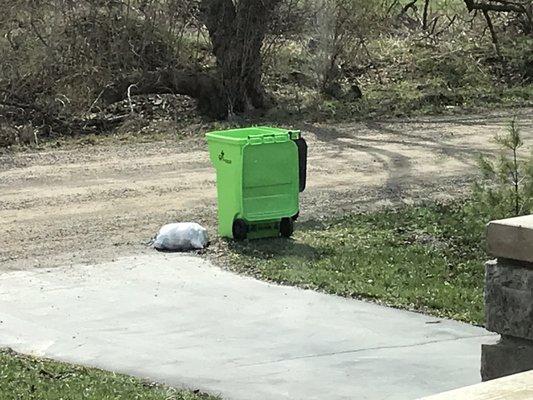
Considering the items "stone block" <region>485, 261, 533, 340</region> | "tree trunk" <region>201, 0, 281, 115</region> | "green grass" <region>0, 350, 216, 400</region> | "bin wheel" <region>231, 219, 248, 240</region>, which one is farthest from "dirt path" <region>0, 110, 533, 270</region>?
"stone block" <region>485, 261, 533, 340</region>

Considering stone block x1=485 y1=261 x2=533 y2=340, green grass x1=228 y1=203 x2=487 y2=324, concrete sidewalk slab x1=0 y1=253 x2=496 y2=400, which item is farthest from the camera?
green grass x1=228 y1=203 x2=487 y2=324

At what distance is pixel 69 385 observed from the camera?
20.0 feet

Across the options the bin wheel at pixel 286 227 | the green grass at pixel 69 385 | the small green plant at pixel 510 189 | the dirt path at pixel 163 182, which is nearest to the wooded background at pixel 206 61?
the dirt path at pixel 163 182

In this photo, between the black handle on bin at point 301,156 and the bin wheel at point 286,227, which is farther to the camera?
the black handle on bin at point 301,156

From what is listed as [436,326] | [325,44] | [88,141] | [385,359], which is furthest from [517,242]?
[325,44]

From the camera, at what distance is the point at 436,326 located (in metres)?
7.44

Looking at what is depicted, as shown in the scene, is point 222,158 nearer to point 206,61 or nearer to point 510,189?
point 510,189

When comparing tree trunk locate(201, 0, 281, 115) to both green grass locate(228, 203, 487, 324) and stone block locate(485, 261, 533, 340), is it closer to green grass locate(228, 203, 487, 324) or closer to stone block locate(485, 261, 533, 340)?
green grass locate(228, 203, 487, 324)

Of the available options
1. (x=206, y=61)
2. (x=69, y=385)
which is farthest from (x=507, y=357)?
(x=206, y=61)

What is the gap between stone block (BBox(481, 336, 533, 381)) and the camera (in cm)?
448

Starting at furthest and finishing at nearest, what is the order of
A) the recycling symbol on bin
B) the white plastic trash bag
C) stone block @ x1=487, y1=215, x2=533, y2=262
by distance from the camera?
the recycling symbol on bin → the white plastic trash bag → stone block @ x1=487, y1=215, x2=533, y2=262

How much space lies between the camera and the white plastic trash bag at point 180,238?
9.77 metres

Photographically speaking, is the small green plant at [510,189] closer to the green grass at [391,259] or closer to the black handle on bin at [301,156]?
the green grass at [391,259]

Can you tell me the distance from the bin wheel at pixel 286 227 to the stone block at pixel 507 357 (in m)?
5.62
